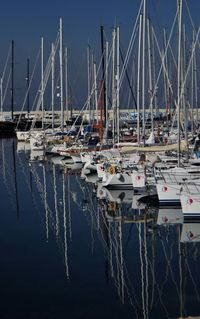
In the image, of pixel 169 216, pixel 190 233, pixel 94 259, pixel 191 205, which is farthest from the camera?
pixel 169 216

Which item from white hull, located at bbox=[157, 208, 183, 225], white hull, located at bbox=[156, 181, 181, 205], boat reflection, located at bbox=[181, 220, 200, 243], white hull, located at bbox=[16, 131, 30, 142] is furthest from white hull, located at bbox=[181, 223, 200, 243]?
white hull, located at bbox=[16, 131, 30, 142]

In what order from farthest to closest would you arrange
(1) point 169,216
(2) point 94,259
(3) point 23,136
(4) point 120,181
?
1. (3) point 23,136
2. (4) point 120,181
3. (1) point 169,216
4. (2) point 94,259

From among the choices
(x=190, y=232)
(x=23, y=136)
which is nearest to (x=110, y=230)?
(x=190, y=232)

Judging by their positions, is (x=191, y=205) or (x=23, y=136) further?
(x=23, y=136)

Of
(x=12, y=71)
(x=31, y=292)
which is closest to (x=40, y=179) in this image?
(x=31, y=292)

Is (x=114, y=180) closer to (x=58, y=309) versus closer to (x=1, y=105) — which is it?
(x=58, y=309)

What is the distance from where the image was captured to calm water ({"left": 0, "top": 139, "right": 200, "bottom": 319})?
12734mm

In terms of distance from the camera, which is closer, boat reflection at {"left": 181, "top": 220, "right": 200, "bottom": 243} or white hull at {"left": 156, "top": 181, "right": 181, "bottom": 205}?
boat reflection at {"left": 181, "top": 220, "right": 200, "bottom": 243}

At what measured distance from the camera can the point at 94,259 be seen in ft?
54.0

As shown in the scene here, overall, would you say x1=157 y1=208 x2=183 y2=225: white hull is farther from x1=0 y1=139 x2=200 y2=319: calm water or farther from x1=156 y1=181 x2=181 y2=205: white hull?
x1=156 y1=181 x2=181 y2=205: white hull

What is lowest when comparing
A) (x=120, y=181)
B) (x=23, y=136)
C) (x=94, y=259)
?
(x=23, y=136)

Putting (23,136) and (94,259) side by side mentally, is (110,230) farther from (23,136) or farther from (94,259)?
(23,136)

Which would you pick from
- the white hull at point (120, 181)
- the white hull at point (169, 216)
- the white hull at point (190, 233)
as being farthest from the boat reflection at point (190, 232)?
the white hull at point (120, 181)

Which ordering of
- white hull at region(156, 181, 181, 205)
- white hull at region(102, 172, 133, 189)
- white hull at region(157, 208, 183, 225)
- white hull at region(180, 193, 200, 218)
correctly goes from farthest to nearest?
white hull at region(102, 172, 133, 189) → white hull at region(156, 181, 181, 205) → white hull at region(157, 208, 183, 225) → white hull at region(180, 193, 200, 218)
